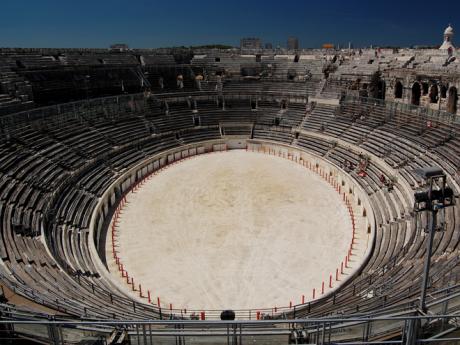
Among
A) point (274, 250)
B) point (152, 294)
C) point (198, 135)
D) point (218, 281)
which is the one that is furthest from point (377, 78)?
point (152, 294)

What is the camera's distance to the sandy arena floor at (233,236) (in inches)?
871

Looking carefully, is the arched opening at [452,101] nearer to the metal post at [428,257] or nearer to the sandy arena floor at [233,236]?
the sandy arena floor at [233,236]

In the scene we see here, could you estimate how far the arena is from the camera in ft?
39.8

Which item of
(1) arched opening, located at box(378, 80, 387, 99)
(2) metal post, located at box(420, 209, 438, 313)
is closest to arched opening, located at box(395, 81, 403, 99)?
(1) arched opening, located at box(378, 80, 387, 99)

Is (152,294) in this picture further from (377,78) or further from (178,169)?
(377,78)

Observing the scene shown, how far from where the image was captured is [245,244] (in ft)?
87.6

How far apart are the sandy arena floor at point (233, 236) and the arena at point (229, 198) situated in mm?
137

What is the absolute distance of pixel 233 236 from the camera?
91.2ft

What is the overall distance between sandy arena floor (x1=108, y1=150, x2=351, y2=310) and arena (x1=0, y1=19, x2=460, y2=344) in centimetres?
14

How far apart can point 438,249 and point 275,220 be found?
12427mm

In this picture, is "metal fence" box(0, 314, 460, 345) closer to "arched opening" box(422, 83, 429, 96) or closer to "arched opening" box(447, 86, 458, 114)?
"arched opening" box(447, 86, 458, 114)

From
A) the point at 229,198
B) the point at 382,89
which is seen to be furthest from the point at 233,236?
the point at 382,89

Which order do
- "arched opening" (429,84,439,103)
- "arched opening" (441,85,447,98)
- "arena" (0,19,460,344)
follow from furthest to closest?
"arched opening" (429,84,439,103) → "arched opening" (441,85,447,98) → "arena" (0,19,460,344)

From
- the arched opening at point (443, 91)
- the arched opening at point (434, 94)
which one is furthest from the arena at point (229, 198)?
the arched opening at point (443, 91)
